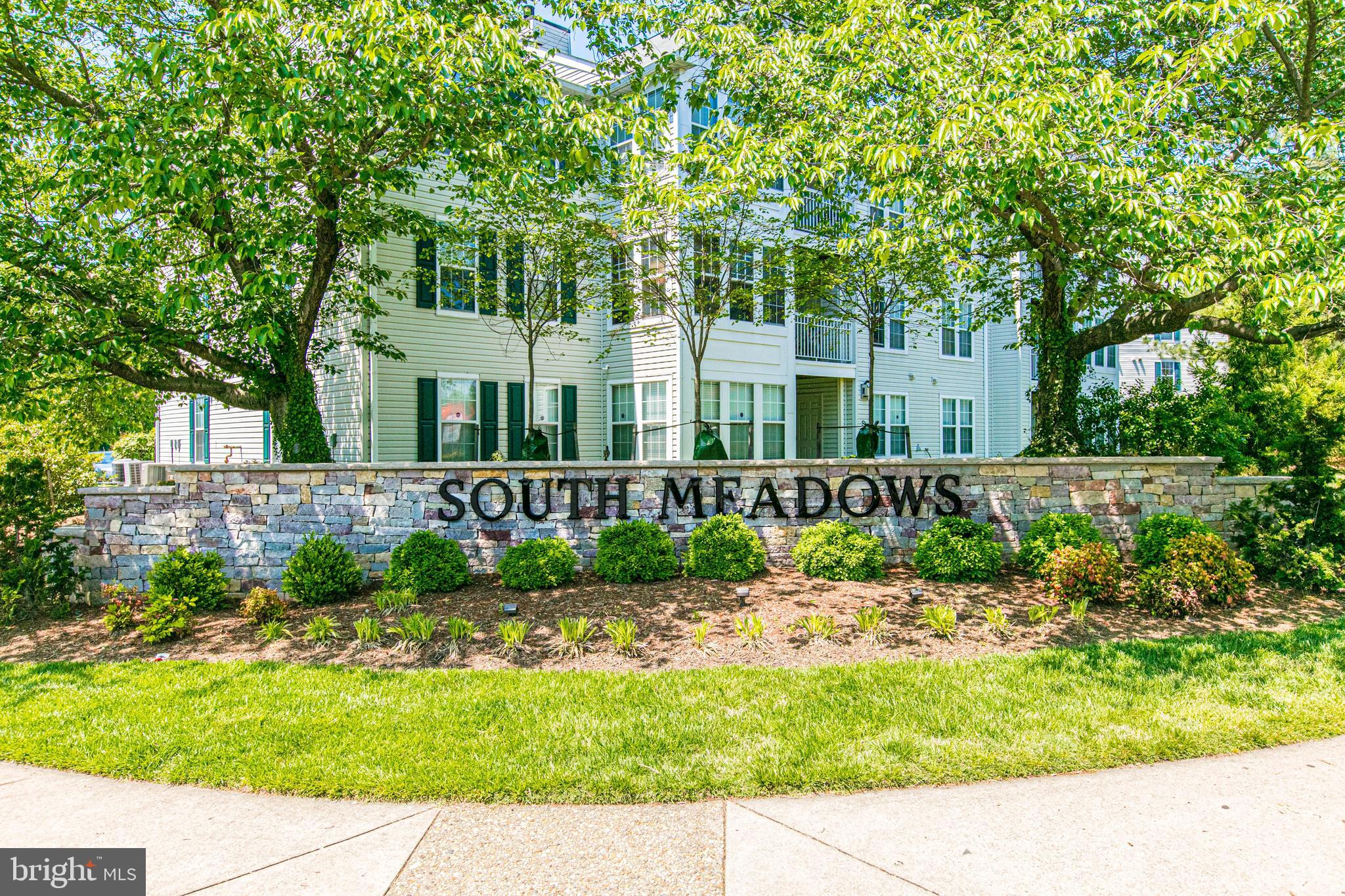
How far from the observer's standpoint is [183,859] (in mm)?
3387

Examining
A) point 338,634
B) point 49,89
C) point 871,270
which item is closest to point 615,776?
point 338,634

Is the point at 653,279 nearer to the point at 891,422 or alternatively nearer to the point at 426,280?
the point at 426,280

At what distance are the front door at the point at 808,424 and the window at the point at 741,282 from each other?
4962 mm

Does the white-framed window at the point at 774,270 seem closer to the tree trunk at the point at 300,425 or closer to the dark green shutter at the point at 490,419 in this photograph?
the dark green shutter at the point at 490,419

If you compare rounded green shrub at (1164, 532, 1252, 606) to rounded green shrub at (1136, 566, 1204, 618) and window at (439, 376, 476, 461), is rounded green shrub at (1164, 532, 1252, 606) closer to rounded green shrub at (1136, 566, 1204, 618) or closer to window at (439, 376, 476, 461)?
rounded green shrub at (1136, 566, 1204, 618)

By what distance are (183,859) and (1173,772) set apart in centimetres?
493

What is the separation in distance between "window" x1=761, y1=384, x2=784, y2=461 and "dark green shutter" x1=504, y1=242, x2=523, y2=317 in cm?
565

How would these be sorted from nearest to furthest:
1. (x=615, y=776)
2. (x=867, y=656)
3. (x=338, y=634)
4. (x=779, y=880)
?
(x=779, y=880) → (x=615, y=776) → (x=867, y=656) → (x=338, y=634)

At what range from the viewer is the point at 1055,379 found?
36.4 ft

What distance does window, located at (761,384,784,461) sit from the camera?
16.4m

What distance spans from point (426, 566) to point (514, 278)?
20.8ft

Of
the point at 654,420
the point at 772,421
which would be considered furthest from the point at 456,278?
the point at 772,421

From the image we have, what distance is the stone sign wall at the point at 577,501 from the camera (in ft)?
29.4

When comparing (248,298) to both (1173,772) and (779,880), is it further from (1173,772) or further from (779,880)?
(1173,772)
